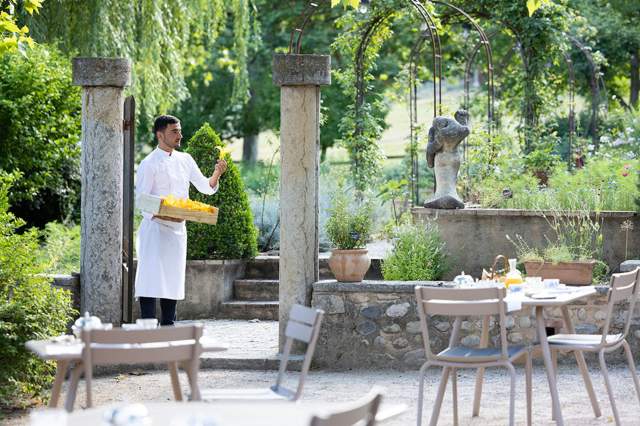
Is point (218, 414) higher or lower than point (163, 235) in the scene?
lower

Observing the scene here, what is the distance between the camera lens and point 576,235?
32.6 ft

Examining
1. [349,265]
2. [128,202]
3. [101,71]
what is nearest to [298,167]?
[349,265]

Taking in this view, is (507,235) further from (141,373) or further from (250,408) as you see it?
(250,408)

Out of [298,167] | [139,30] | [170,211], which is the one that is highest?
[139,30]

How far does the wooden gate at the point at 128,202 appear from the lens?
29.8ft

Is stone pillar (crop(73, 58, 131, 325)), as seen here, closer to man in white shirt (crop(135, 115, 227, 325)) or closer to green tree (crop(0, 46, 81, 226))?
man in white shirt (crop(135, 115, 227, 325))

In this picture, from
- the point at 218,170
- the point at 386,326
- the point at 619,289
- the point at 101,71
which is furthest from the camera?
the point at 386,326

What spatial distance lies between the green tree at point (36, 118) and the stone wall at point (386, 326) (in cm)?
472

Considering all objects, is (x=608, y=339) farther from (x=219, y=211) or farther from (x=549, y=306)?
(x=219, y=211)

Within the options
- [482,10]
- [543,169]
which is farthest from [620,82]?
[543,169]

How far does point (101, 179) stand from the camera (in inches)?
353

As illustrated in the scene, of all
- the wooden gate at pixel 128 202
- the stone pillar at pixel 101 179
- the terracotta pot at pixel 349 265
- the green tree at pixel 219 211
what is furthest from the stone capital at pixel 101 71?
the green tree at pixel 219 211

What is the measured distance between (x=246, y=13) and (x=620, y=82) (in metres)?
15.5

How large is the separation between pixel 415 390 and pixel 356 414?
4449 mm
